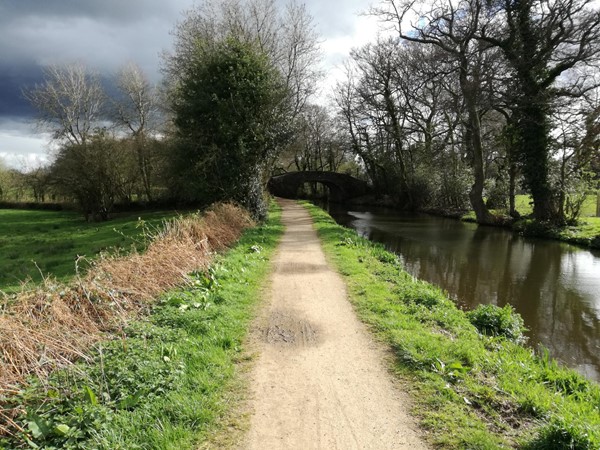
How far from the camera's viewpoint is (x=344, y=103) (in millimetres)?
39500

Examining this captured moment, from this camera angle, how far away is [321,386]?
416 centimetres

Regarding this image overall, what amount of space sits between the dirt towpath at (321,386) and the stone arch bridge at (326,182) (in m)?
34.4

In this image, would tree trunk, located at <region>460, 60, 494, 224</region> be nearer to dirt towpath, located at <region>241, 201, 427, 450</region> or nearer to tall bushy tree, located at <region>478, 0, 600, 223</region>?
tall bushy tree, located at <region>478, 0, 600, 223</region>

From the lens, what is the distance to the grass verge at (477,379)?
10.9ft

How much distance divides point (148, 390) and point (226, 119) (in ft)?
41.9

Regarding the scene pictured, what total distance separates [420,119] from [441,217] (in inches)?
431

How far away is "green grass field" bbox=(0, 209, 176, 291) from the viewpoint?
10930 mm

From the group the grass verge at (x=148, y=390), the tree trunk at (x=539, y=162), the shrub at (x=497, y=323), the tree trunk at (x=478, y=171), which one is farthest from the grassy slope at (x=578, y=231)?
the grass verge at (x=148, y=390)

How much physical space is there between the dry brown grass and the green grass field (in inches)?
51.8

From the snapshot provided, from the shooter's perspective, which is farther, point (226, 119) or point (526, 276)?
point (226, 119)

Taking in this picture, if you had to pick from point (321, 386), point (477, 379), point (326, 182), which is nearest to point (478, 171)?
point (477, 379)

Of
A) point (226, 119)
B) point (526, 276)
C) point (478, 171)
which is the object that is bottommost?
point (526, 276)

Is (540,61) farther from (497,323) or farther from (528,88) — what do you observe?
(497,323)

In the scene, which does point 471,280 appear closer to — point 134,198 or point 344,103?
point 134,198
